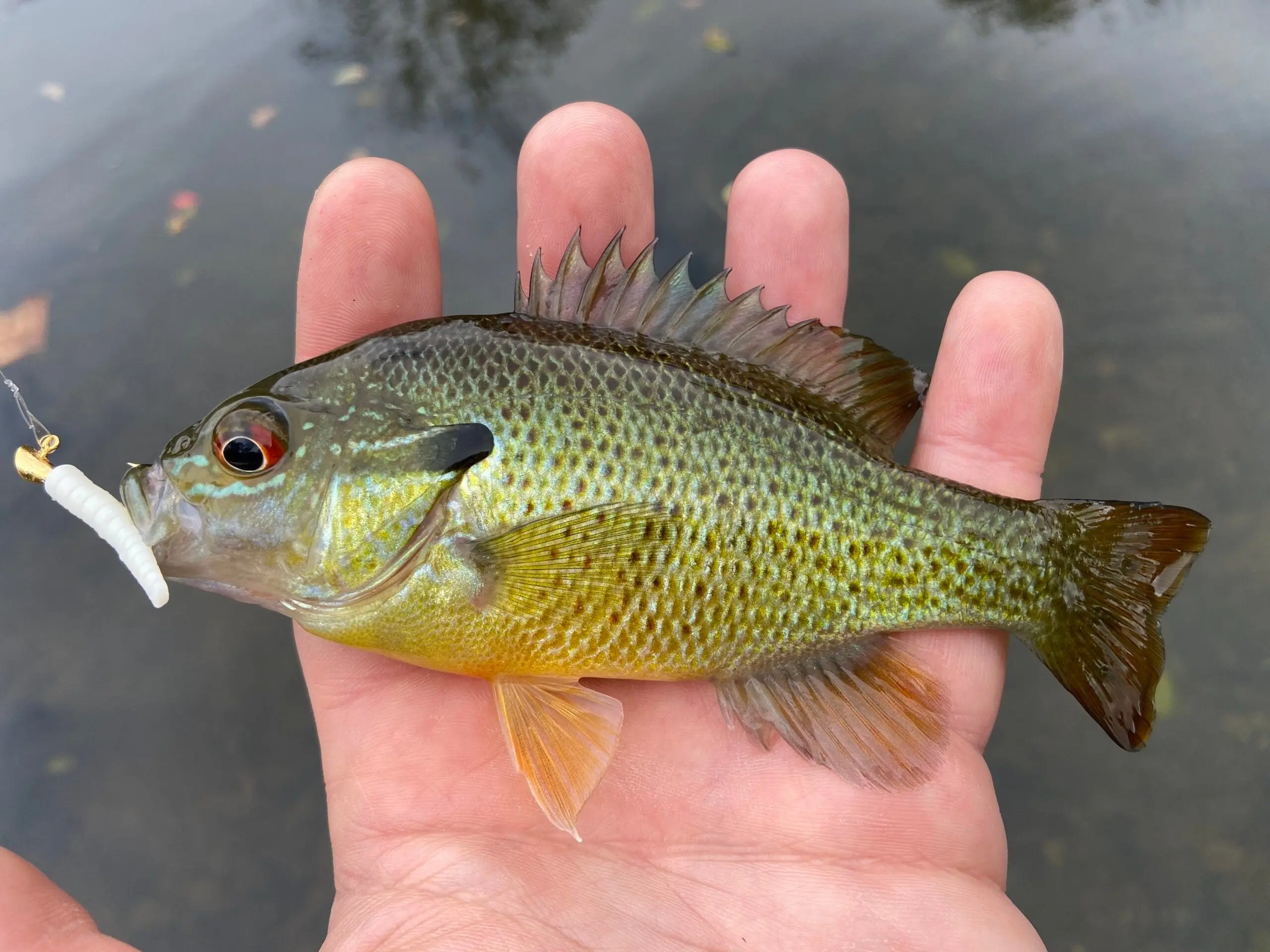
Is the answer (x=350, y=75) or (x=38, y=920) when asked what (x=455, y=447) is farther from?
(x=350, y=75)

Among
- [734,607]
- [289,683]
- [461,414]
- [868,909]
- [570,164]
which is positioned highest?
[570,164]

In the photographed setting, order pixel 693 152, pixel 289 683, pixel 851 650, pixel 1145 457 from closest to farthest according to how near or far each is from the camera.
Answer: pixel 851 650 → pixel 289 683 → pixel 1145 457 → pixel 693 152

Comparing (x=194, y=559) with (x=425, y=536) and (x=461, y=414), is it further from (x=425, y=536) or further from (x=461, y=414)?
(x=461, y=414)

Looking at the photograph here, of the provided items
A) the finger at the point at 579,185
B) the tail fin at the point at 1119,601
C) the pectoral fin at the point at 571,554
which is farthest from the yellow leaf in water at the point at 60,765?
the tail fin at the point at 1119,601

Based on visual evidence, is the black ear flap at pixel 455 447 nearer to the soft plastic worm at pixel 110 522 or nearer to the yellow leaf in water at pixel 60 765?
the soft plastic worm at pixel 110 522

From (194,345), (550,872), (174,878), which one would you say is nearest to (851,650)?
(550,872)

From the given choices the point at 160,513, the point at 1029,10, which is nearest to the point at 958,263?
the point at 1029,10

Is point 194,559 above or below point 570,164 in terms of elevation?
below
